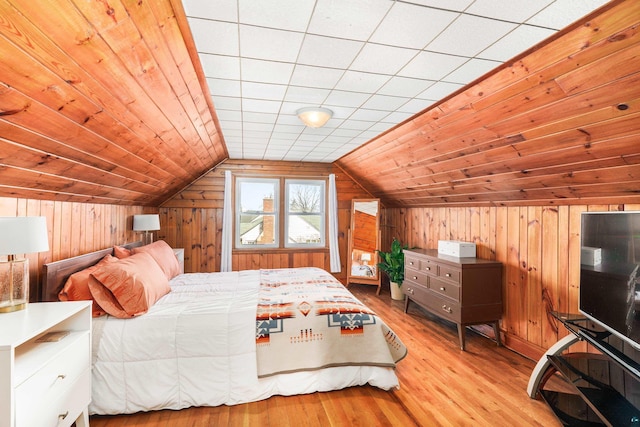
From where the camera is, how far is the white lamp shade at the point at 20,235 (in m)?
1.59

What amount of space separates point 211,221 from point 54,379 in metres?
3.63

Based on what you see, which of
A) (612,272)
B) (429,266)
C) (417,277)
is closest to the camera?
(612,272)

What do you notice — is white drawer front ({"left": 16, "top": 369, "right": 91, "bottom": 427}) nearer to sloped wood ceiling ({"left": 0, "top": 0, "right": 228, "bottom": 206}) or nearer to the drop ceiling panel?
sloped wood ceiling ({"left": 0, "top": 0, "right": 228, "bottom": 206})

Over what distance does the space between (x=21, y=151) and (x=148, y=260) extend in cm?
135

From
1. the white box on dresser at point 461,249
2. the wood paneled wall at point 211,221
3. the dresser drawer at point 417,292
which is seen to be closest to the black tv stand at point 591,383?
the white box on dresser at point 461,249

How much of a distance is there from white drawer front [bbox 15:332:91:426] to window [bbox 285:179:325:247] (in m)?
3.70

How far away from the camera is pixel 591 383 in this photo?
1.81 metres

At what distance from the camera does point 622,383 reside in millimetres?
1789

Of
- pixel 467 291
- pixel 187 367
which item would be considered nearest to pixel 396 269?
pixel 467 291

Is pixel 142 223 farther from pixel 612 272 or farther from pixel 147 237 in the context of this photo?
pixel 612 272

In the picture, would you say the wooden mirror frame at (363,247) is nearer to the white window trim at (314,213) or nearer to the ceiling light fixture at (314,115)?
the white window trim at (314,213)

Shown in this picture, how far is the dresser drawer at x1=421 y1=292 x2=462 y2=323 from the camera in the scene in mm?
3124

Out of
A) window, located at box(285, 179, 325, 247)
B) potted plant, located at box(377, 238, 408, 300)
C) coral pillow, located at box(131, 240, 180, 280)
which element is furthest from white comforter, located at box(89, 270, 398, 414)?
window, located at box(285, 179, 325, 247)

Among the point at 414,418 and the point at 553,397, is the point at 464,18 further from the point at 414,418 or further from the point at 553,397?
the point at 553,397
